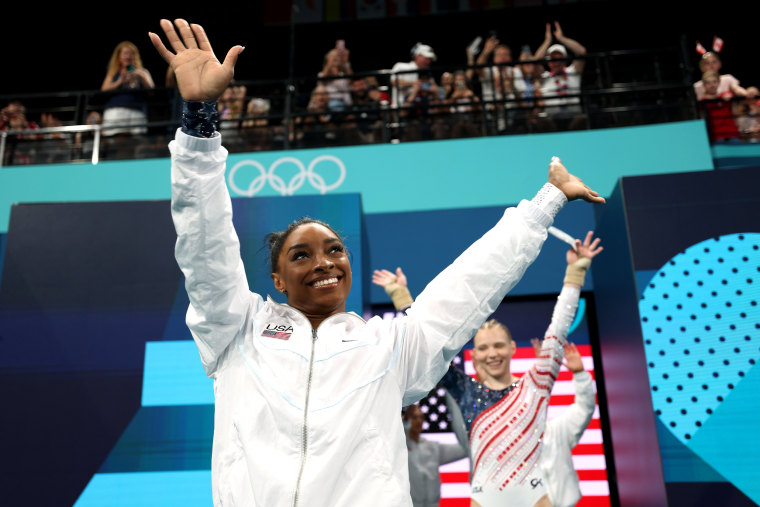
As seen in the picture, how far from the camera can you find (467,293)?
1847 mm

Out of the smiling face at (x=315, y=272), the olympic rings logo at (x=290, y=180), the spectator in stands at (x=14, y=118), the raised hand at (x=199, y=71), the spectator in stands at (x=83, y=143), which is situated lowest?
the smiling face at (x=315, y=272)

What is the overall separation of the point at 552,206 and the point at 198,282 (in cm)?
92

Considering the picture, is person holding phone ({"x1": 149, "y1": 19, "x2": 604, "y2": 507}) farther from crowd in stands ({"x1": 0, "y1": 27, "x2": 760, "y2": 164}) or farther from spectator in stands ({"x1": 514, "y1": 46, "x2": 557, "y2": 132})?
spectator in stands ({"x1": 514, "y1": 46, "x2": 557, "y2": 132})

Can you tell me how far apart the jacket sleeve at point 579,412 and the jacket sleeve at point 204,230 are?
2932 millimetres

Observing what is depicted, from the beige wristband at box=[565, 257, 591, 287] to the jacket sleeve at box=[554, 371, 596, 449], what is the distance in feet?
2.32

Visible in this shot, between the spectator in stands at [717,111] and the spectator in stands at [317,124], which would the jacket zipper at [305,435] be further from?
the spectator in stands at [717,111]

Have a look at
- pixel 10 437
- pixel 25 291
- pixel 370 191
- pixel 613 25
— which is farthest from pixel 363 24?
pixel 10 437

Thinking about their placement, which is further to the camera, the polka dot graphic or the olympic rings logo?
the olympic rings logo

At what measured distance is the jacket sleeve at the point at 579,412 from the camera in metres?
4.23

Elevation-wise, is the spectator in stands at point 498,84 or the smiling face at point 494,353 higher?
the spectator in stands at point 498,84

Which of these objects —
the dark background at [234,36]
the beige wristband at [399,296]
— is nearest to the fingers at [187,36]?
the beige wristband at [399,296]

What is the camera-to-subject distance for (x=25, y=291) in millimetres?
4156

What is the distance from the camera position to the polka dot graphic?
11.6 ft

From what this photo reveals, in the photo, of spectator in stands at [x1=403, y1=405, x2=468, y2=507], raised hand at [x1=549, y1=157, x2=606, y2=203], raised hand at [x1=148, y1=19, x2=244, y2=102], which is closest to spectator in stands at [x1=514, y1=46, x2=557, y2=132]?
spectator in stands at [x1=403, y1=405, x2=468, y2=507]
